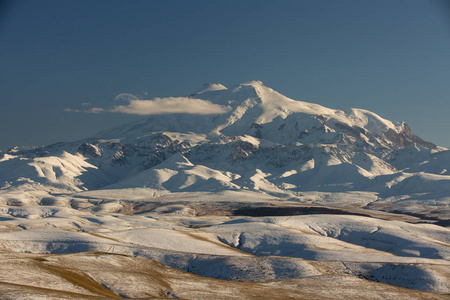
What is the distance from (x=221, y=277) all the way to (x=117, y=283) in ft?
70.9

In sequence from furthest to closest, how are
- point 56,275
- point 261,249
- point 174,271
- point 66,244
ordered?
point 261,249 → point 66,244 → point 174,271 → point 56,275

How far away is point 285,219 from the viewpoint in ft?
552

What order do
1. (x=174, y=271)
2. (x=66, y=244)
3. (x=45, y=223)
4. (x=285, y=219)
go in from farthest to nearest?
(x=285, y=219) < (x=45, y=223) < (x=66, y=244) < (x=174, y=271)

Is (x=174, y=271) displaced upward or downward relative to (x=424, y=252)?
downward

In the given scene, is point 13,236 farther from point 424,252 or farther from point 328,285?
point 424,252

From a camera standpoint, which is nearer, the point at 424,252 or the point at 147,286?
the point at 147,286

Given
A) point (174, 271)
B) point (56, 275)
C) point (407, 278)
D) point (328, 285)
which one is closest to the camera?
point (56, 275)

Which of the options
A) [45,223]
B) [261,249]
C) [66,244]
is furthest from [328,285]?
[45,223]

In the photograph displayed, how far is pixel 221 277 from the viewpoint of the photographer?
74.2m

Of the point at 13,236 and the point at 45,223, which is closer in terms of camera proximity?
the point at 13,236

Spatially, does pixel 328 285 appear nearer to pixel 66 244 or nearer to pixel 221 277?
pixel 221 277

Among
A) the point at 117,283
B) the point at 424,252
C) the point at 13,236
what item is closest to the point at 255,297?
the point at 117,283

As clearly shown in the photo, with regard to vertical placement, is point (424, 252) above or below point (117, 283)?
above

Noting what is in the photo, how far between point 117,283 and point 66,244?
40.9m
